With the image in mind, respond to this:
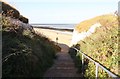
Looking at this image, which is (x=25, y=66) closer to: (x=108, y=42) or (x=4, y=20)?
(x=108, y=42)

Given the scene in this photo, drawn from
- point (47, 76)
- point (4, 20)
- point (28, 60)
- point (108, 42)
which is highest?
point (4, 20)

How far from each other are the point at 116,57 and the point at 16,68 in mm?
3262

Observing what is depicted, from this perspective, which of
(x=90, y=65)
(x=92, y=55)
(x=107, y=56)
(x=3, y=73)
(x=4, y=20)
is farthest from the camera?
(x=4, y=20)

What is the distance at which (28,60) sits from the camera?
10750mm

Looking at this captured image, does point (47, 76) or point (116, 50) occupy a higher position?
point (116, 50)

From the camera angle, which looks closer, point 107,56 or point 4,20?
point 107,56

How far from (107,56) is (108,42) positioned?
644 mm

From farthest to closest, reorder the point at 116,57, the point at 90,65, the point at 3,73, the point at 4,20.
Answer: the point at 4,20, the point at 90,65, the point at 3,73, the point at 116,57

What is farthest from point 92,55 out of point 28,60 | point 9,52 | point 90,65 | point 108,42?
point 9,52

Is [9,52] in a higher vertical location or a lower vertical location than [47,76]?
higher

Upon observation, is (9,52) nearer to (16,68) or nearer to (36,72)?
(16,68)

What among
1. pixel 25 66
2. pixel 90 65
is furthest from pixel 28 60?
pixel 90 65

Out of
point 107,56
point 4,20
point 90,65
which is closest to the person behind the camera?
point 107,56

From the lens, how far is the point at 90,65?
1130cm
